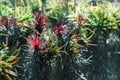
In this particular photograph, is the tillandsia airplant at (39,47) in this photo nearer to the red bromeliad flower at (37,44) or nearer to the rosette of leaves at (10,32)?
the red bromeliad flower at (37,44)

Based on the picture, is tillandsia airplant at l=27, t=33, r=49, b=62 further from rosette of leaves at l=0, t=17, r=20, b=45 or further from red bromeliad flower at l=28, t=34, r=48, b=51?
rosette of leaves at l=0, t=17, r=20, b=45

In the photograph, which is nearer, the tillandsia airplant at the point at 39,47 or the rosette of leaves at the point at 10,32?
the tillandsia airplant at the point at 39,47

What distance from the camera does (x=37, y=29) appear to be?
17.8ft

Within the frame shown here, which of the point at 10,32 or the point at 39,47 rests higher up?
the point at 10,32

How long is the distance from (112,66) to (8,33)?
2.33m

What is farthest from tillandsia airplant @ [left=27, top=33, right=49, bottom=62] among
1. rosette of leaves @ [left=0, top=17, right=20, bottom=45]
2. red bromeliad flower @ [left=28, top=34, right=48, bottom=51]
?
rosette of leaves @ [left=0, top=17, right=20, bottom=45]

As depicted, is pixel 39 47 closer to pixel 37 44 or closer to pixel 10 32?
pixel 37 44

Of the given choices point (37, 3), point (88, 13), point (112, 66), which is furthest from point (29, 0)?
point (112, 66)

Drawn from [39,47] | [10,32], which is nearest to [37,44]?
[39,47]

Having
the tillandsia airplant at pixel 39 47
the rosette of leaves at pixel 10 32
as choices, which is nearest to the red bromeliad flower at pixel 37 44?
the tillandsia airplant at pixel 39 47

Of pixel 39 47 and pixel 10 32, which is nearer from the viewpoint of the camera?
pixel 39 47

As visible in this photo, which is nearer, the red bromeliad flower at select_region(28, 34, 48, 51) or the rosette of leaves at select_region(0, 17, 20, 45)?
the red bromeliad flower at select_region(28, 34, 48, 51)

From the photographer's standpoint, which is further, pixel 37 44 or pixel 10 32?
pixel 10 32

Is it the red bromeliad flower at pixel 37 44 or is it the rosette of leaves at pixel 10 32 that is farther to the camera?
the rosette of leaves at pixel 10 32
